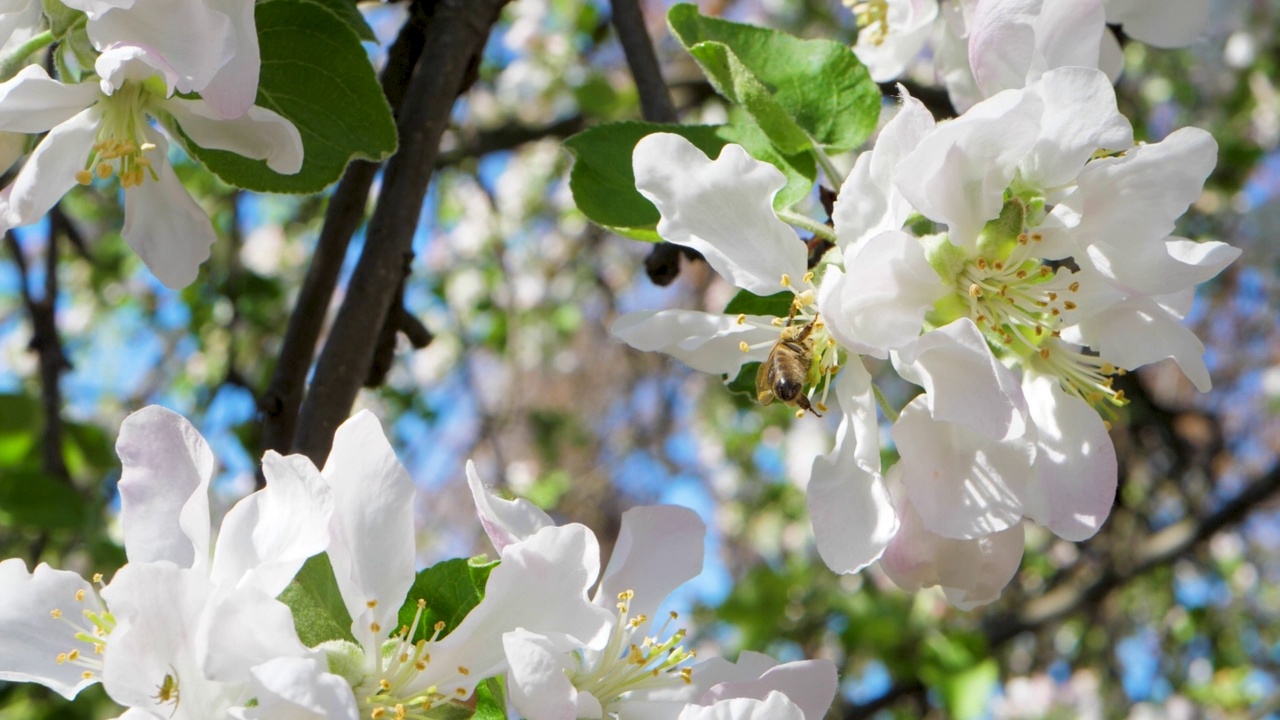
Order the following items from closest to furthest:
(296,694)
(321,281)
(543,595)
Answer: (296,694) < (543,595) < (321,281)

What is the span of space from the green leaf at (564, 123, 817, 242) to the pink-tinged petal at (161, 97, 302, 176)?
22 cm

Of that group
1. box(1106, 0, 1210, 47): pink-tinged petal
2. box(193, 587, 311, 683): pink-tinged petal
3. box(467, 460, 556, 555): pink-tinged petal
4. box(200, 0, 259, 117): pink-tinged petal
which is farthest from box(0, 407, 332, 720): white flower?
box(1106, 0, 1210, 47): pink-tinged petal

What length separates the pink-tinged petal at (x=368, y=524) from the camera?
764 mm

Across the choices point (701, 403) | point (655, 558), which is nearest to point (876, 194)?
point (655, 558)

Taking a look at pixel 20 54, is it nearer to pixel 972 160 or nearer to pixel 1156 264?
pixel 972 160

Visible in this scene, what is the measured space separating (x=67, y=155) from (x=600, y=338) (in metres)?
6.05

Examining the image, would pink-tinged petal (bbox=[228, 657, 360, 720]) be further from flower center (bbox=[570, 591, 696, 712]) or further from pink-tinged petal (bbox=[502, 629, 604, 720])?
flower center (bbox=[570, 591, 696, 712])

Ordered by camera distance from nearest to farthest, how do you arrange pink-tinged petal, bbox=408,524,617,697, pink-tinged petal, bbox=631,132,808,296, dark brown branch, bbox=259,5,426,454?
1. pink-tinged petal, bbox=408,524,617,697
2. pink-tinged petal, bbox=631,132,808,296
3. dark brown branch, bbox=259,5,426,454

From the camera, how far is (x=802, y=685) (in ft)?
2.75

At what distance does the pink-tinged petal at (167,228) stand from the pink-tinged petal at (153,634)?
1.31 ft

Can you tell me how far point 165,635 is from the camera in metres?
0.66

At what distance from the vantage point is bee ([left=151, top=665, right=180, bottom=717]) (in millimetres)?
668

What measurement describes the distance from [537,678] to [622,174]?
0.44 meters

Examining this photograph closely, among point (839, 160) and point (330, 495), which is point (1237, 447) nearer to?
point (839, 160)
